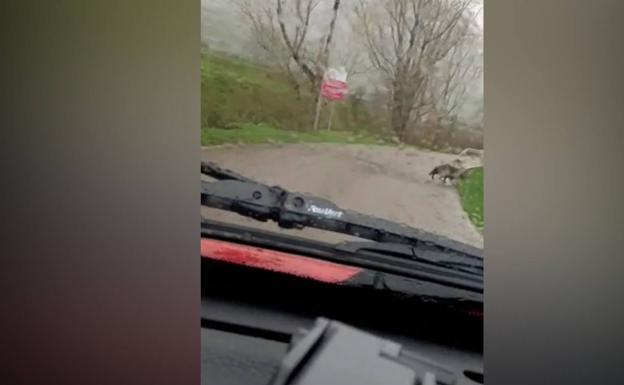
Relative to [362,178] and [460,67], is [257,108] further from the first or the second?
[460,67]

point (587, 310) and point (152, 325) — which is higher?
point (587, 310)

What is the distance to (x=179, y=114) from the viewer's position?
1.75m

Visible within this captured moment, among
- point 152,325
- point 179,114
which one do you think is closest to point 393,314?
point 152,325

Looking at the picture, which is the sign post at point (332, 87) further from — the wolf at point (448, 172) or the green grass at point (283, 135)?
the wolf at point (448, 172)

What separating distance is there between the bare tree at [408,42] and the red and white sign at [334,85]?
0.09m

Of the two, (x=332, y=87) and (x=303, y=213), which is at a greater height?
(x=332, y=87)

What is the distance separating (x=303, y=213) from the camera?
5.80ft

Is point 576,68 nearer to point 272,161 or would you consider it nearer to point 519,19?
point 519,19

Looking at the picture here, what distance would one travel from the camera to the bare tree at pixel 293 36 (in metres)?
1.75

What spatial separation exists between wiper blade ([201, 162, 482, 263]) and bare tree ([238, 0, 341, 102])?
11.5 inches

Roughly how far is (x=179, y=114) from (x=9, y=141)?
0.43 m

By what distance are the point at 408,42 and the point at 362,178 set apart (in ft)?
1.23

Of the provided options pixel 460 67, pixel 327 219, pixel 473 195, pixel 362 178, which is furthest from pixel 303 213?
pixel 460 67

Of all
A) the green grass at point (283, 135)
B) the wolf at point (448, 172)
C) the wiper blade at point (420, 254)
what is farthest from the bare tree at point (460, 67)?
the wiper blade at point (420, 254)
